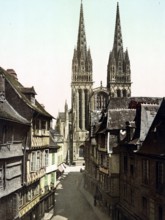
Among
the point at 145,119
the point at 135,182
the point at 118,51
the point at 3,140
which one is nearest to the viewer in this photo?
the point at 3,140

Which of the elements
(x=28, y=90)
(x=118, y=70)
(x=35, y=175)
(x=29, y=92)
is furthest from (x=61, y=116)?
(x=35, y=175)

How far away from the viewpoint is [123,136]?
29.8m

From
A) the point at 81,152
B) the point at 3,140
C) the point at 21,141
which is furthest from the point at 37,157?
the point at 81,152

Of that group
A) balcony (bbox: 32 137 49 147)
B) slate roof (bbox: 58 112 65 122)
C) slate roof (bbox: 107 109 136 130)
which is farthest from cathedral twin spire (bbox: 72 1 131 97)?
balcony (bbox: 32 137 49 147)

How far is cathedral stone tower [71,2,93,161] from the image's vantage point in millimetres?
90062

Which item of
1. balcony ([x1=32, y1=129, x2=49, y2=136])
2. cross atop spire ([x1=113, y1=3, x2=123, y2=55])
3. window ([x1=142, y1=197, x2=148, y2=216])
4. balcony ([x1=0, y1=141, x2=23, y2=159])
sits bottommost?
window ([x1=142, y1=197, x2=148, y2=216])

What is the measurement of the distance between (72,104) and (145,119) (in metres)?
66.0

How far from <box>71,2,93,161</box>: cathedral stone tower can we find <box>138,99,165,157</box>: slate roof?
67.6 meters

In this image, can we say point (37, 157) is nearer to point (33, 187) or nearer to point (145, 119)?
point (33, 187)

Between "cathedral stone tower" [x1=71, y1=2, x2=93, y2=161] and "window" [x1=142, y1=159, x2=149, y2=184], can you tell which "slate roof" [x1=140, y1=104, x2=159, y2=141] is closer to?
"window" [x1=142, y1=159, x2=149, y2=184]

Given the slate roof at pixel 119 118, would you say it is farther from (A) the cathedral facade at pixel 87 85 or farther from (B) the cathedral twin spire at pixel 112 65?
(B) the cathedral twin spire at pixel 112 65

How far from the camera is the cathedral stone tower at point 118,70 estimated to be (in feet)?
307

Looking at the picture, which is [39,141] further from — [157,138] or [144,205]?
[157,138]

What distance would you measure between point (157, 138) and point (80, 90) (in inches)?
2875
